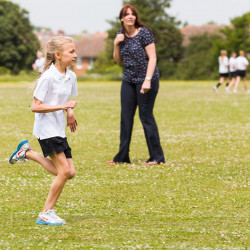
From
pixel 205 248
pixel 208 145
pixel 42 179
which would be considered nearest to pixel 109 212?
pixel 205 248

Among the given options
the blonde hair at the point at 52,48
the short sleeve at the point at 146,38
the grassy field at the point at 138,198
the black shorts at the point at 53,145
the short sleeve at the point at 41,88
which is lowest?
the grassy field at the point at 138,198

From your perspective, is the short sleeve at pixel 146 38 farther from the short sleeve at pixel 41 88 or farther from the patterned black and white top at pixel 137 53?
the short sleeve at pixel 41 88

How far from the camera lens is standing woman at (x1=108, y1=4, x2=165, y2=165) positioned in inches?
351

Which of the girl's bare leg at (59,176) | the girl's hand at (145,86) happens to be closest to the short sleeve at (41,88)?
the girl's bare leg at (59,176)

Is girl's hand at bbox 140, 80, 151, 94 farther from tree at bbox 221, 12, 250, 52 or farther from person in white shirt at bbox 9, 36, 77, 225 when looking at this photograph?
tree at bbox 221, 12, 250, 52

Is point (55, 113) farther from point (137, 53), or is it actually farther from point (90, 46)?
point (90, 46)

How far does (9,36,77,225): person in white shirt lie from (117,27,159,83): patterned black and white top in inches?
136

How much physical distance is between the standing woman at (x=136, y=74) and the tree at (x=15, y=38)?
242ft

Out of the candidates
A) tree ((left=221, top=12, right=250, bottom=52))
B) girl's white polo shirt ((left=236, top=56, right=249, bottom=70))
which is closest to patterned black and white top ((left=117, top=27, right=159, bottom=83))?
girl's white polo shirt ((left=236, top=56, right=249, bottom=70))

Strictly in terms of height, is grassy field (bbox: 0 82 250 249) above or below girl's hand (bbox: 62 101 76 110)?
below

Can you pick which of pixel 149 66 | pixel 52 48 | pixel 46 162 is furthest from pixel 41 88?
pixel 149 66

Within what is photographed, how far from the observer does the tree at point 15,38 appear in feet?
275

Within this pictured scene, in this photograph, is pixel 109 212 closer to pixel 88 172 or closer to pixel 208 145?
pixel 88 172

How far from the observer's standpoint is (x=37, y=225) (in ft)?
17.8
